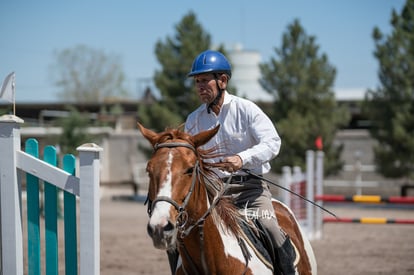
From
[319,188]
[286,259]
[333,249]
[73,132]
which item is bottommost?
[333,249]

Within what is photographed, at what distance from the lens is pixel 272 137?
3.99 m

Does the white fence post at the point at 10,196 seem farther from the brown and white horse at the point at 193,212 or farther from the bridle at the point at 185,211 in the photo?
the bridle at the point at 185,211

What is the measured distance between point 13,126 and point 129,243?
7.89m

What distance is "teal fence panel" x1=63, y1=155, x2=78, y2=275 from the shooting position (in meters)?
3.94

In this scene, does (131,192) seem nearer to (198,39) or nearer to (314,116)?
(198,39)

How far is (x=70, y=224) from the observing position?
3947mm

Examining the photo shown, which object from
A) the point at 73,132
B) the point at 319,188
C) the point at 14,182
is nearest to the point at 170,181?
the point at 14,182

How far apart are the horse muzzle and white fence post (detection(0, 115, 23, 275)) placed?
60.9 inches

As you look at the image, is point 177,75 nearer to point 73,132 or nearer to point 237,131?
point 73,132

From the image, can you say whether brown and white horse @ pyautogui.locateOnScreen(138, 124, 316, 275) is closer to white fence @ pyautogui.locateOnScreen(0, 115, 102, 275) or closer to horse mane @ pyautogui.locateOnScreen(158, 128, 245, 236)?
horse mane @ pyautogui.locateOnScreen(158, 128, 245, 236)

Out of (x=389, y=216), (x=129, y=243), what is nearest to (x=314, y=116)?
(x=389, y=216)

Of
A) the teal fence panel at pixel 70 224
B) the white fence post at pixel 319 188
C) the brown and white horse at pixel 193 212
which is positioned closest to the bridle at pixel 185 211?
the brown and white horse at pixel 193 212

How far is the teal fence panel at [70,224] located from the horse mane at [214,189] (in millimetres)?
865

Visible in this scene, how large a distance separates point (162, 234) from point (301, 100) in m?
19.3
